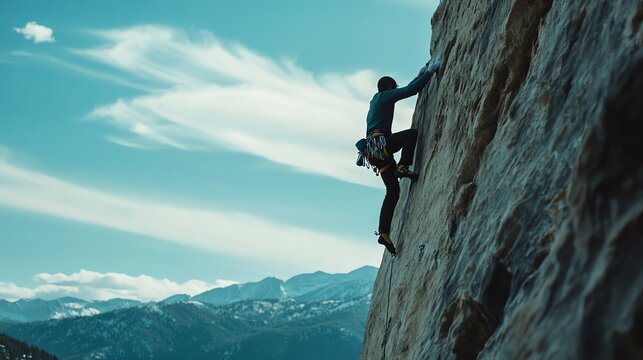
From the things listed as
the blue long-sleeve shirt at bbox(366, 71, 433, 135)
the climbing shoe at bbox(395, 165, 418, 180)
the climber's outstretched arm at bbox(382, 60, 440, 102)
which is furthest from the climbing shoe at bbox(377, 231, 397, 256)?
the climber's outstretched arm at bbox(382, 60, 440, 102)

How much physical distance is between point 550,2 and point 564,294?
204 inches

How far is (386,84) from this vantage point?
13445 millimetres

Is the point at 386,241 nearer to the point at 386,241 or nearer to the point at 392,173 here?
the point at 386,241

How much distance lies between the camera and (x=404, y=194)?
49.2ft

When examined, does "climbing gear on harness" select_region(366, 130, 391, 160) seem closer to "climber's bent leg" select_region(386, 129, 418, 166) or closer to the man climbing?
the man climbing

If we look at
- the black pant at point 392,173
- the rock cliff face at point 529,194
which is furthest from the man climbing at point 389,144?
the rock cliff face at point 529,194

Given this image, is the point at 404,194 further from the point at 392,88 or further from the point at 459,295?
the point at 459,295

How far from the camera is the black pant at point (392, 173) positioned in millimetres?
12781

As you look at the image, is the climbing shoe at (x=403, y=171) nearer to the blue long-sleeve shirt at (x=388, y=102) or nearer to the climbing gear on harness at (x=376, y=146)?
the climbing gear on harness at (x=376, y=146)

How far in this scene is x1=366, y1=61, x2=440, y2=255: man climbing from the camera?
12766mm

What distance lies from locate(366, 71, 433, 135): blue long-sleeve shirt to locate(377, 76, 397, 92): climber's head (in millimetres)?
382

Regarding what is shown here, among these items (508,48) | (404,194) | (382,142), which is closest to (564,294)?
(508,48)

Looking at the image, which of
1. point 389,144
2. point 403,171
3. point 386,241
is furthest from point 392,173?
point 386,241

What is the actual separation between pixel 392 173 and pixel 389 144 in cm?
58
